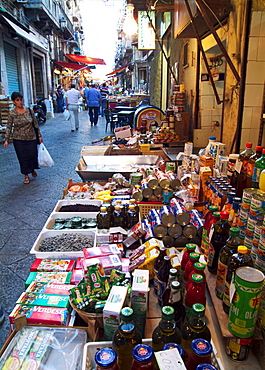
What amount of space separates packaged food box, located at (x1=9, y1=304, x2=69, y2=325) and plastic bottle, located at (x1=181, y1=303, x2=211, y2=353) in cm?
83

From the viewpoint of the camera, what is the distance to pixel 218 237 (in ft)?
6.10

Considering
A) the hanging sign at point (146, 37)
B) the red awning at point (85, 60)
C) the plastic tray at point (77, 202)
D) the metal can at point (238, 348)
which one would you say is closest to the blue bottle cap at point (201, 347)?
the metal can at point (238, 348)

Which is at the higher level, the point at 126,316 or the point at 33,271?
the point at 126,316

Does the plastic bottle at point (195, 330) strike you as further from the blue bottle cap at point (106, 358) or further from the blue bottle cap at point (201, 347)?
the blue bottle cap at point (106, 358)

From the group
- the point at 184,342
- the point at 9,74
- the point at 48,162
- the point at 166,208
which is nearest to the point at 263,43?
the point at 166,208

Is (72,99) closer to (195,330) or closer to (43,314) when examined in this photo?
(43,314)

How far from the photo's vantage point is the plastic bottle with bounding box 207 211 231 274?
6.01 ft

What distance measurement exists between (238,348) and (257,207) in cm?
A: 71

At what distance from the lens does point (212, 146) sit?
10.3 ft

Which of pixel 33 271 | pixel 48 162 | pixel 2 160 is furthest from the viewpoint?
pixel 2 160

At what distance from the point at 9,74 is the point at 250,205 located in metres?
14.7

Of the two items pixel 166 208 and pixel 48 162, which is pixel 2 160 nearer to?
pixel 48 162

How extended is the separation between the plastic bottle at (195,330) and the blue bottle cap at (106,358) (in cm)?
30

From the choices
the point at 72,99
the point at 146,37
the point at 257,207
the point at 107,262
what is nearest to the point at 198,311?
the point at 257,207
